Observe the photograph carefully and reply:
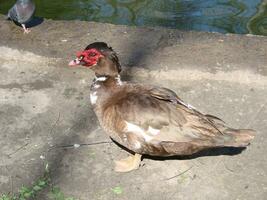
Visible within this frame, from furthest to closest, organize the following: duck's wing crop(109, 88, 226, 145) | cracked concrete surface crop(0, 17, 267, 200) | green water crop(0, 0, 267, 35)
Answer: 1. green water crop(0, 0, 267, 35)
2. cracked concrete surface crop(0, 17, 267, 200)
3. duck's wing crop(109, 88, 226, 145)

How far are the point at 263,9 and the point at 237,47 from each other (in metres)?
2.61

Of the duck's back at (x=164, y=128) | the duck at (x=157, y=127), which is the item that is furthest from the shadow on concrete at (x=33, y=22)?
the duck's back at (x=164, y=128)

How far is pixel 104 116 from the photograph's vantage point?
436 centimetres

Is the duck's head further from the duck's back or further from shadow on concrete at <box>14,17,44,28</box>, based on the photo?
shadow on concrete at <box>14,17,44,28</box>

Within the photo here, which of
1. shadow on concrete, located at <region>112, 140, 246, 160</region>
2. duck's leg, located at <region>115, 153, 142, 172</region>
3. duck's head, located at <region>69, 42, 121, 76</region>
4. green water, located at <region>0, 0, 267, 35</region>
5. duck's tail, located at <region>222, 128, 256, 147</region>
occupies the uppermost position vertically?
duck's head, located at <region>69, 42, 121, 76</region>

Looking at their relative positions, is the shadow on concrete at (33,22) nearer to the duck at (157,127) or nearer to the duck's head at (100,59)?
the duck's head at (100,59)

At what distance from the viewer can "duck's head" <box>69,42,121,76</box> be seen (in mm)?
4469

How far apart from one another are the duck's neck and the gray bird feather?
2078mm

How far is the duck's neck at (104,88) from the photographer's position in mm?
4480

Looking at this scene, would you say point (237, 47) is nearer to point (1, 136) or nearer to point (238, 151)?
point (238, 151)

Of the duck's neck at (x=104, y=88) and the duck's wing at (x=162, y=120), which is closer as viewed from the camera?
the duck's wing at (x=162, y=120)

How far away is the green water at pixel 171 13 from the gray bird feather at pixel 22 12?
1410 millimetres

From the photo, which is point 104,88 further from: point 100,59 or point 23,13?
point 23,13

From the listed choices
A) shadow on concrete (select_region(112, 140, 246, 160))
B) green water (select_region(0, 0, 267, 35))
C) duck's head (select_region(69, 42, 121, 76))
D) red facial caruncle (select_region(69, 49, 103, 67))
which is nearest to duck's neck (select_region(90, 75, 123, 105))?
duck's head (select_region(69, 42, 121, 76))
